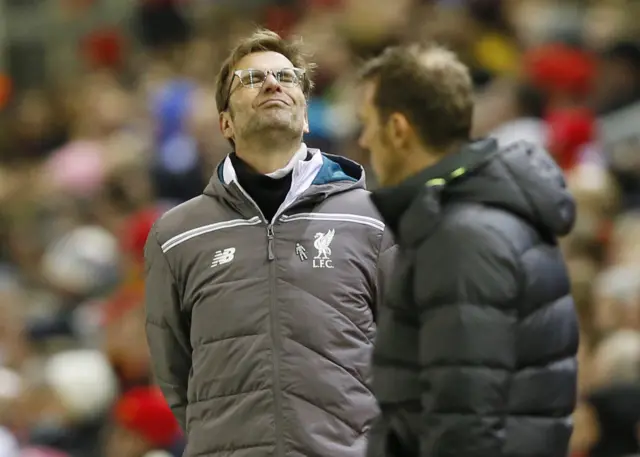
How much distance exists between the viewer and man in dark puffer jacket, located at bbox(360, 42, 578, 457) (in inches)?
110

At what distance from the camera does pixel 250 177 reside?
357 cm

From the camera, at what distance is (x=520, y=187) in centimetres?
292

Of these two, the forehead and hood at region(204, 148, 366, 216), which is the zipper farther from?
the forehead

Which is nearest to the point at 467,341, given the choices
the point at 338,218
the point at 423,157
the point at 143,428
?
the point at 423,157

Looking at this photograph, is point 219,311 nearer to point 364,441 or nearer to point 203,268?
point 203,268

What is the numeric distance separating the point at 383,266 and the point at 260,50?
2.12 ft

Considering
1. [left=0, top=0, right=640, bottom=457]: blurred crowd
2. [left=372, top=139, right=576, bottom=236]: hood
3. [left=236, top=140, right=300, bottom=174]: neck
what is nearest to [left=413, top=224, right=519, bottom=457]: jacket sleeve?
[left=372, top=139, right=576, bottom=236]: hood

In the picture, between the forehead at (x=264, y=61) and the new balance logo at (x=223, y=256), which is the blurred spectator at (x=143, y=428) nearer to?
the new balance logo at (x=223, y=256)

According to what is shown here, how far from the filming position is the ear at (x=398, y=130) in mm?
3023

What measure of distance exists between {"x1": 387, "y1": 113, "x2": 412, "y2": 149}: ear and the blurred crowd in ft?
7.15

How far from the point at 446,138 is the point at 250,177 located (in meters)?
0.71

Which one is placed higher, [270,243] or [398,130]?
[398,130]

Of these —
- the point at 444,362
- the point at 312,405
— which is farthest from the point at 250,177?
the point at 444,362

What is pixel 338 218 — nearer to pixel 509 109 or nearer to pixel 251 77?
pixel 251 77
